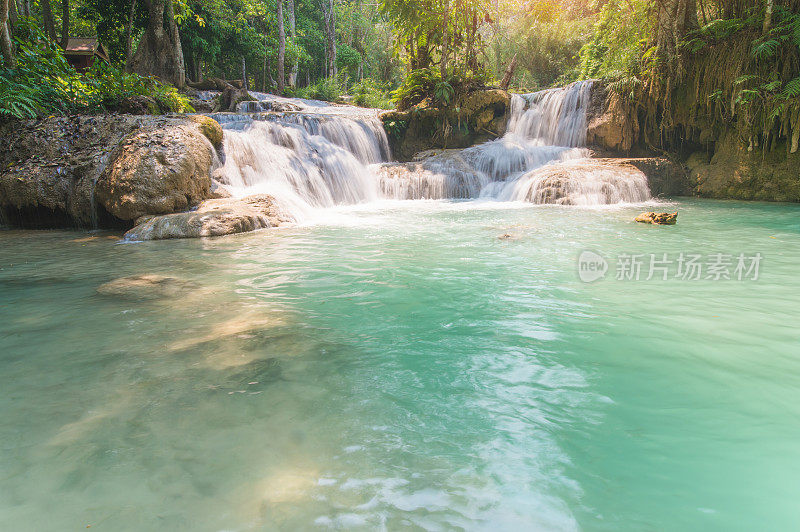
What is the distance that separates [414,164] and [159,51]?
11.7 meters

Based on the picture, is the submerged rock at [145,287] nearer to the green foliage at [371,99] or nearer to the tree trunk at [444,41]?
the tree trunk at [444,41]

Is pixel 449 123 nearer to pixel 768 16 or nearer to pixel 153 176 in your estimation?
pixel 768 16

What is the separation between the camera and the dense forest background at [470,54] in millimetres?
9961

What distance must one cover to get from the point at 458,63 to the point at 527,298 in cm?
1513

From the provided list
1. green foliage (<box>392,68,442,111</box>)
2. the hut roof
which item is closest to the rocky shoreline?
green foliage (<box>392,68,442,111</box>)

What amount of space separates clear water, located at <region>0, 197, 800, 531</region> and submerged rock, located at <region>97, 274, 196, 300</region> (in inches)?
7.0

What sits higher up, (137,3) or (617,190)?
(137,3)

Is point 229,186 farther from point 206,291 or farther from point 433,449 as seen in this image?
point 433,449

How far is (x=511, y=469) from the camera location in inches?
67.3

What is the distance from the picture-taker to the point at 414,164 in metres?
13.5

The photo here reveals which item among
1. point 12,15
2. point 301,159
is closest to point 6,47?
point 12,15

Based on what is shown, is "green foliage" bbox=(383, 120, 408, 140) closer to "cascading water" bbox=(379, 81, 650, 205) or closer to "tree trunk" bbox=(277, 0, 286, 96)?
"cascading water" bbox=(379, 81, 650, 205)

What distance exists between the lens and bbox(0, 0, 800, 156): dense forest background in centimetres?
996

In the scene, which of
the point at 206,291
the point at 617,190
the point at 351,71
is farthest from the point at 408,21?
the point at 351,71
